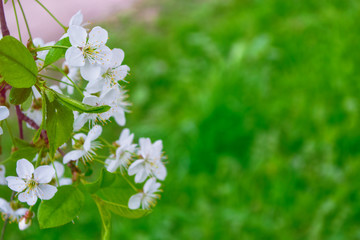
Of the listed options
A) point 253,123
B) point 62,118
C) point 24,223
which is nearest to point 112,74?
point 62,118

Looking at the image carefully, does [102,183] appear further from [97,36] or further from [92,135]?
[97,36]

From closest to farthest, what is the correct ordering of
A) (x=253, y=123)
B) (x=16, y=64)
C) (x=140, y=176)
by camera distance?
(x=16, y=64)
(x=140, y=176)
(x=253, y=123)

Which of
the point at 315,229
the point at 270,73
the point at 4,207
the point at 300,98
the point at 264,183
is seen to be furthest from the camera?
the point at 270,73

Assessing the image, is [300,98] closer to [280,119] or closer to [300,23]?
[280,119]

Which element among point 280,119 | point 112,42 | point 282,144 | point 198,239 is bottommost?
point 198,239

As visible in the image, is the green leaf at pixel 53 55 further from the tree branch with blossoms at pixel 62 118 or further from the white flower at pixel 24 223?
the white flower at pixel 24 223

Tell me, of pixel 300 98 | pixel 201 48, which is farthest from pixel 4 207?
pixel 201 48

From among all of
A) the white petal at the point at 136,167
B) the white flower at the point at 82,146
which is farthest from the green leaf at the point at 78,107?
the white petal at the point at 136,167
